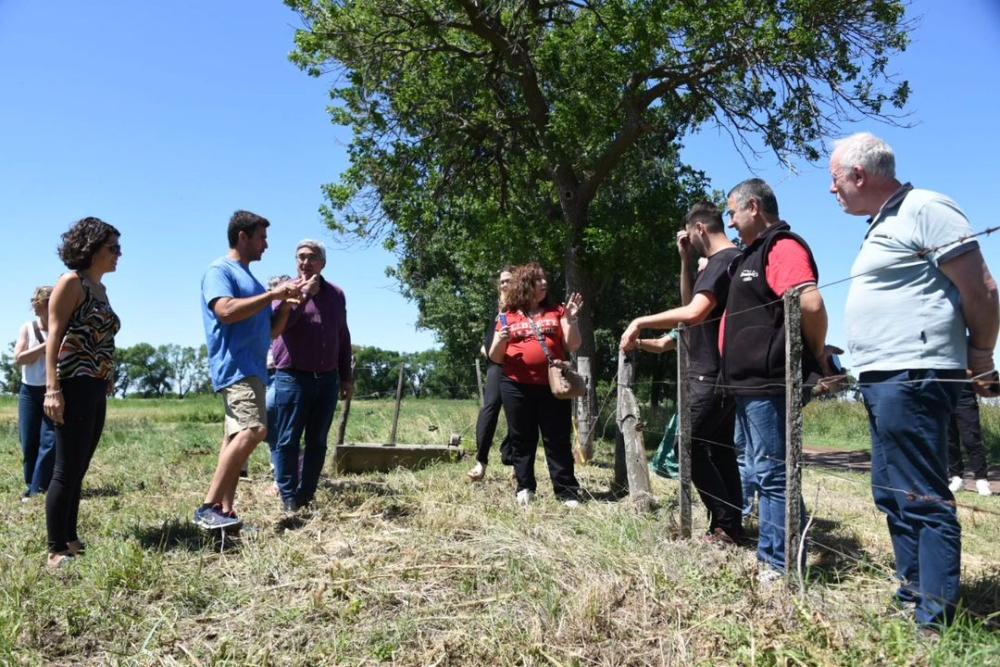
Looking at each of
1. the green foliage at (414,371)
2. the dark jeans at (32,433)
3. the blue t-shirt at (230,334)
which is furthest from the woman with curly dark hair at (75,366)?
the green foliage at (414,371)

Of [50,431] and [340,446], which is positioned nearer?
[50,431]

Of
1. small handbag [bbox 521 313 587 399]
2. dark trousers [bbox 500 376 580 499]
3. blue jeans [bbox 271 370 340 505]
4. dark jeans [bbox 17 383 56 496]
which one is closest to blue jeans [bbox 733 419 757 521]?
small handbag [bbox 521 313 587 399]

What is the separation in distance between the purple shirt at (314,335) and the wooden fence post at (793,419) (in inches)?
123

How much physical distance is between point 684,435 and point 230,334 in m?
2.54

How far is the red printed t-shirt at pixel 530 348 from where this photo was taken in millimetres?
5078

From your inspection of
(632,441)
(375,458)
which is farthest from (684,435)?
(375,458)

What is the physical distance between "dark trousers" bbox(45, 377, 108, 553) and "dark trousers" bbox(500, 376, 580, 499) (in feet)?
8.21

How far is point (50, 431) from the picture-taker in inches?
215

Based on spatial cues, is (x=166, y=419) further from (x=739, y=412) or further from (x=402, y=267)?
(x=739, y=412)

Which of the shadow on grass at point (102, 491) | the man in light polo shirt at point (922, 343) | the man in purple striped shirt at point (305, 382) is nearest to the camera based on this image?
the man in light polo shirt at point (922, 343)

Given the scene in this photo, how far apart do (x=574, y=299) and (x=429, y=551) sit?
1878 mm

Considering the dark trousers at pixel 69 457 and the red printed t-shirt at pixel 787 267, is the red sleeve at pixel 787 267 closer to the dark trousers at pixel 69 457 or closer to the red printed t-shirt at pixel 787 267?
the red printed t-shirt at pixel 787 267

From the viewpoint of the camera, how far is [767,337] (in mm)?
3293

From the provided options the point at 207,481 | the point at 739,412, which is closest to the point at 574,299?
the point at 739,412
